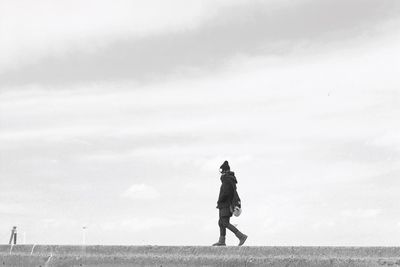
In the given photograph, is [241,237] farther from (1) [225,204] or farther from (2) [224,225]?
(1) [225,204]

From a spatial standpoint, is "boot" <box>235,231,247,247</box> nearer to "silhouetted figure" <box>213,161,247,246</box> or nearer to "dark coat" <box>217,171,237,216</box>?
"silhouetted figure" <box>213,161,247,246</box>

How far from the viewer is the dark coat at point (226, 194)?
53.3ft

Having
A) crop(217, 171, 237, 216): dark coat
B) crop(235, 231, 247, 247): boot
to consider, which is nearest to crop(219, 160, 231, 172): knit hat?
crop(217, 171, 237, 216): dark coat

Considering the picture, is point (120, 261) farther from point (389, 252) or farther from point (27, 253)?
point (389, 252)

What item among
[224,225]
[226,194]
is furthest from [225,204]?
[224,225]

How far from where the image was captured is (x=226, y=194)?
53.3 ft

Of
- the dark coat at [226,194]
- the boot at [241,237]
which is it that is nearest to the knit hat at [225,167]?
the dark coat at [226,194]

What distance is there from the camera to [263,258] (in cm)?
1316

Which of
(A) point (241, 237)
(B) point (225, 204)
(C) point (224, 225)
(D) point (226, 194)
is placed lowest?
(A) point (241, 237)

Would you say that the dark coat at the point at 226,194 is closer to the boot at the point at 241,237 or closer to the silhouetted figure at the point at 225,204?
the silhouetted figure at the point at 225,204

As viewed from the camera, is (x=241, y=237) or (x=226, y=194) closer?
(x=241, y=237)

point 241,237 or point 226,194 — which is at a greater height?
point 226,194

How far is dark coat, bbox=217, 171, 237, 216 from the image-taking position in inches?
639

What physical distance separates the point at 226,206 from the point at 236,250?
107 inches
